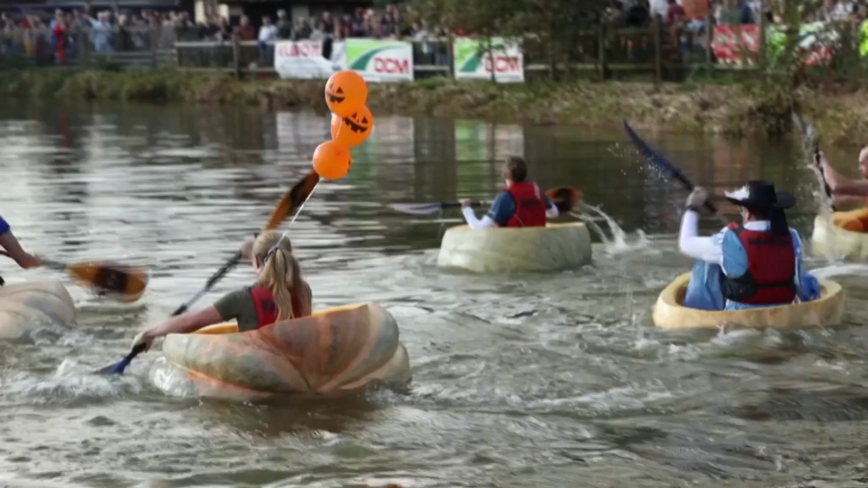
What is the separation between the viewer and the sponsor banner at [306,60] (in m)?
35.2

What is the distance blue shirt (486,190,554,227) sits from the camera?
494 inches

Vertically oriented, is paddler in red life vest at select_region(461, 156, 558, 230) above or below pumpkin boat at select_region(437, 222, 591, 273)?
above

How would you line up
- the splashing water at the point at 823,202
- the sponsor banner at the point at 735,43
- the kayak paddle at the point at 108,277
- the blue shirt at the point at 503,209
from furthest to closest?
the sponsor banner at the point at 735,43
the splashing water at the point at 823,202
the blue shirt at the point at 503,209
the kayak paddle at the point at 108,277

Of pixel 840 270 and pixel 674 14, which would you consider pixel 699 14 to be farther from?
pixel 840 270

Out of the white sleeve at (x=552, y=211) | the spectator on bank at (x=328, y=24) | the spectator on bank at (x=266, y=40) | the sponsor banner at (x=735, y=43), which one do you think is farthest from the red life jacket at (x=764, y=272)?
the spectator on bank at (x=266, y=40)

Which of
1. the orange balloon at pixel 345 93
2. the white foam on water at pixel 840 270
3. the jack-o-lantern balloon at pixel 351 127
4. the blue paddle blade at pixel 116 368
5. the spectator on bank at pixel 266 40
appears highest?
the spectator on bank at pixel 266 40

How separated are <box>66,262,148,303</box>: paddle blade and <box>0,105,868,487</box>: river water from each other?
25 cm

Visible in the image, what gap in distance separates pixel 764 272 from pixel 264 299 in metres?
3.19

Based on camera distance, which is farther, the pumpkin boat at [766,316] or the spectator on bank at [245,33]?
the spectator on bank at [245,33]

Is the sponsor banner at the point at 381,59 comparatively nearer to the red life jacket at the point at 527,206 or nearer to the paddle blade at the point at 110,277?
the red life jacket at the point at 527,206

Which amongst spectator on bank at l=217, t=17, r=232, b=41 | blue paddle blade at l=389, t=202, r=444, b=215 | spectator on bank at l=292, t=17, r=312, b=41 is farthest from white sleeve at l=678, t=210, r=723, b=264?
spectator on bank at l=217, t=17, r=232, b=41

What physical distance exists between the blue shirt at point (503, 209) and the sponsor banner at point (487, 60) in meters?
18.3

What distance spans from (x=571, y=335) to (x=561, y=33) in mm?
20429

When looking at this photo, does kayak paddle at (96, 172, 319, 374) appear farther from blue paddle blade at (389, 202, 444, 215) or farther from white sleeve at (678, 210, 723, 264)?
blue paddle blade at (389, 202, 444, 215)
